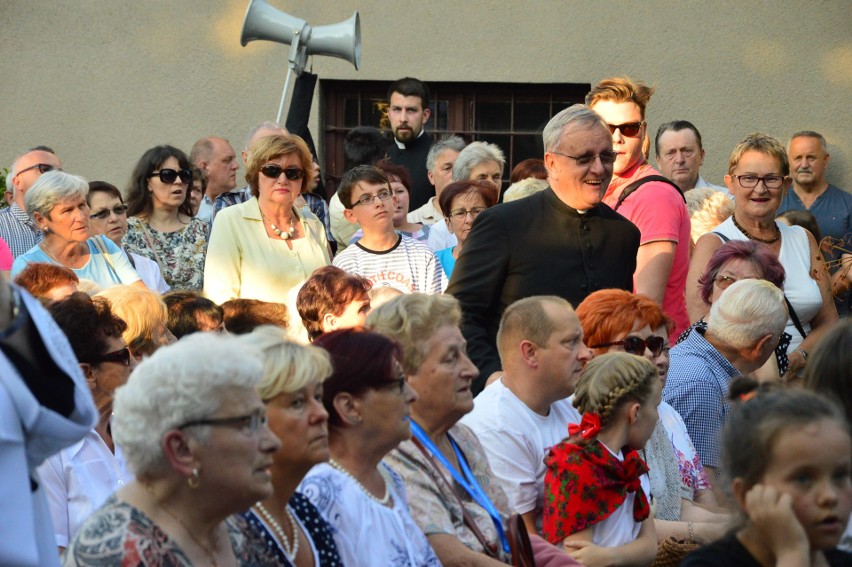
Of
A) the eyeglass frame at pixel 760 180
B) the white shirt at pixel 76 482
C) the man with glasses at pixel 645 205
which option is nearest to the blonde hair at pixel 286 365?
the white shirt at pixel 76 482

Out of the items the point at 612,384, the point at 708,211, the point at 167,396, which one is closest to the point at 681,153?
the point at 708,211

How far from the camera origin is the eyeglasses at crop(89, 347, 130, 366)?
4594mm

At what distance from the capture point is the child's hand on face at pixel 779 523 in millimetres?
2789

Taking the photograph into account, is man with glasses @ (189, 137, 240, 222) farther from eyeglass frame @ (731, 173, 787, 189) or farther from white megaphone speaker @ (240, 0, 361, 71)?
eyeglass frame @ (731, 173, 787, 189)

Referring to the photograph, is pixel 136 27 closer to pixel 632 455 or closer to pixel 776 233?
pixel 776 233

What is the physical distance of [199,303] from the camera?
19.7ft

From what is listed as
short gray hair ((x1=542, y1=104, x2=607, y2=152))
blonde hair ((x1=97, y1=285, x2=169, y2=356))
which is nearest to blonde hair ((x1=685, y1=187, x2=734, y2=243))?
short gray hair ((x1=542, y1=104, x2=607, y2=152))

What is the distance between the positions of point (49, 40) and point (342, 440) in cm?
835

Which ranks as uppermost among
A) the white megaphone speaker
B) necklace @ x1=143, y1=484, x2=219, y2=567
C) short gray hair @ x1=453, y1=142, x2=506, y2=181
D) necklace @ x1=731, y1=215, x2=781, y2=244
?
the white megaphone speaker

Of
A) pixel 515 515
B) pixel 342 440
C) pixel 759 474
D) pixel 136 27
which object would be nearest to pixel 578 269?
pixel 515 515

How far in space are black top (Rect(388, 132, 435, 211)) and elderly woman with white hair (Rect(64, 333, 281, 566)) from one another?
6923 millimetres

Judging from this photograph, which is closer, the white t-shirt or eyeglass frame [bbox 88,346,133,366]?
eyeglass frame [bbox 88,346,133,366]

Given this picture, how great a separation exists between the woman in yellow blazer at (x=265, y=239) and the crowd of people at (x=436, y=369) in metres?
0.02

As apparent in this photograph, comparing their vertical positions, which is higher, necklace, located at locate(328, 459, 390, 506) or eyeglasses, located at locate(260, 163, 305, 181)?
eyeglasses, located at locate(260, 163, 305, 181)
